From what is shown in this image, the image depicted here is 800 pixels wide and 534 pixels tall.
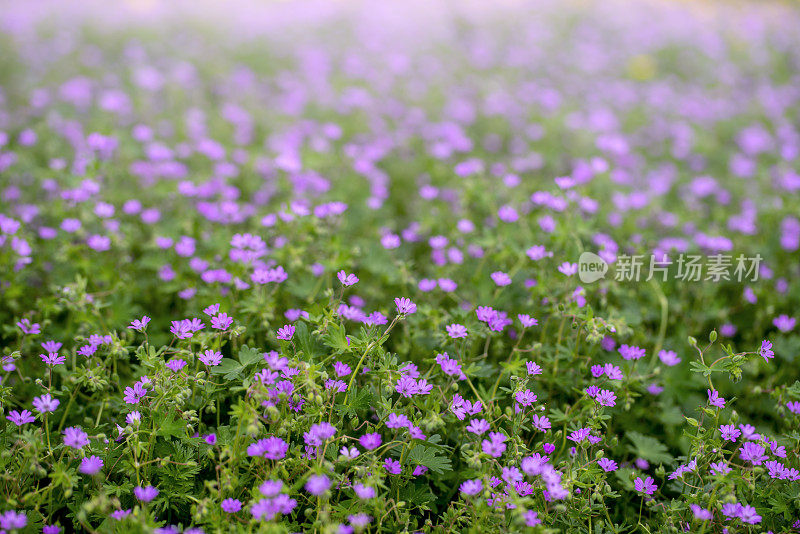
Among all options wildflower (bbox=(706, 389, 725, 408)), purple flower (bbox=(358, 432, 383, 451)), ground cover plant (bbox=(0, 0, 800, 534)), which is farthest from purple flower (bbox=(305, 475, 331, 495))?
wildflower (bbox=(706, 389, 725, 408))

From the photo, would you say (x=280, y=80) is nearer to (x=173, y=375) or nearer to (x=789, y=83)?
(x=173, y=375)

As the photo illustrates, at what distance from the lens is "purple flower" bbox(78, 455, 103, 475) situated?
1803 mm

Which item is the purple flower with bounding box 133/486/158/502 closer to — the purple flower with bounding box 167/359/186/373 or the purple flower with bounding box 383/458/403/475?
the purple flower with bounding box 167/359/186/373

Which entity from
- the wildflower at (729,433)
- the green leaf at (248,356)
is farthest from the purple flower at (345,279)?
the wildflower at (729,433)

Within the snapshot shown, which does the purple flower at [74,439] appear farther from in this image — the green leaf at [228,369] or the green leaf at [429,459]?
the green leaf at [429,459]

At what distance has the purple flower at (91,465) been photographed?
180cm

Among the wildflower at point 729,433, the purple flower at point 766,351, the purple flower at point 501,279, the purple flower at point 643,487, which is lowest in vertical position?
the purple flower at point 643,487

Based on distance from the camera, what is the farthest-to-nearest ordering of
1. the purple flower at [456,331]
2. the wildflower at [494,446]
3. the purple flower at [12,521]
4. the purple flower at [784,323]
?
1. the purple flower at [784,323]
2. the purple flower at [456,331]
3. the wildflower at [494,446]
4. the purple flower at [12,521]

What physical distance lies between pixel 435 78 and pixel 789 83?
14.9ft

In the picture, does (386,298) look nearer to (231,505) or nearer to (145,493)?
(231,505)

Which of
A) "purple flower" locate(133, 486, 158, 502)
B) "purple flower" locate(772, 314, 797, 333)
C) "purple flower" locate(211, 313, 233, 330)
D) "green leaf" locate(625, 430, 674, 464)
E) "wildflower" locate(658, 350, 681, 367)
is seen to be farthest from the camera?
"purple flower" locate(772, 314, 797, 333)

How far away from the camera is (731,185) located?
4.64 m

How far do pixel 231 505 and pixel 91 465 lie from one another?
449mm

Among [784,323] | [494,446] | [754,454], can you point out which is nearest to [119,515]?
[494,446]
